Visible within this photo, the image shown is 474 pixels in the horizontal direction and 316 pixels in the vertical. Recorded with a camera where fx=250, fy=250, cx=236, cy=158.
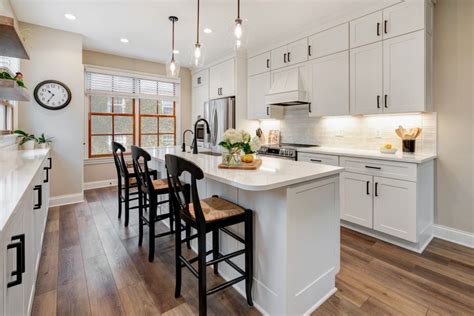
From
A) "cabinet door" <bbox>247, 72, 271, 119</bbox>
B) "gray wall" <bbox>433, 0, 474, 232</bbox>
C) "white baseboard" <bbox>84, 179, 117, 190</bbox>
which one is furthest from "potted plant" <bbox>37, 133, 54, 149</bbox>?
"gray wall" <bbox>433, 0, 474, 232</bbox>

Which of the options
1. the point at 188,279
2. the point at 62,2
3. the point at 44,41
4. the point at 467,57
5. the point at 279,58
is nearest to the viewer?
the point at 188,279

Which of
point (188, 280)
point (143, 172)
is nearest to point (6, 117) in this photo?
point (143, 172)

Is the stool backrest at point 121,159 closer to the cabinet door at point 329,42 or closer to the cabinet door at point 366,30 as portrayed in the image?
the cabinet door at point 329,42

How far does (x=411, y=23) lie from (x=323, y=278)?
278 centimetres

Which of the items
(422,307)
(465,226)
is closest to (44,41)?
(422,307)

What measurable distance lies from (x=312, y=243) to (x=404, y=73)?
7.50 feet

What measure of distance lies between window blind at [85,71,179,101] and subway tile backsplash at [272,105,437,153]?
294cm

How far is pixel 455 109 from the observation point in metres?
2.73

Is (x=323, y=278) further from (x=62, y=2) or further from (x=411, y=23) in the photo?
(x=62, y=2)

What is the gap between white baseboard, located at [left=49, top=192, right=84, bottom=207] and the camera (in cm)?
402

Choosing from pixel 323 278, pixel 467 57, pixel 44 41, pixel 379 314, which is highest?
pixel 44 41

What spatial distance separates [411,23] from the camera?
2697 millimetres

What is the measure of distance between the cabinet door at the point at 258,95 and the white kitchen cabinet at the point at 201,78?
1.30 m

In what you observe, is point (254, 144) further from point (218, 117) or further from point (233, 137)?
point (218, 117)
